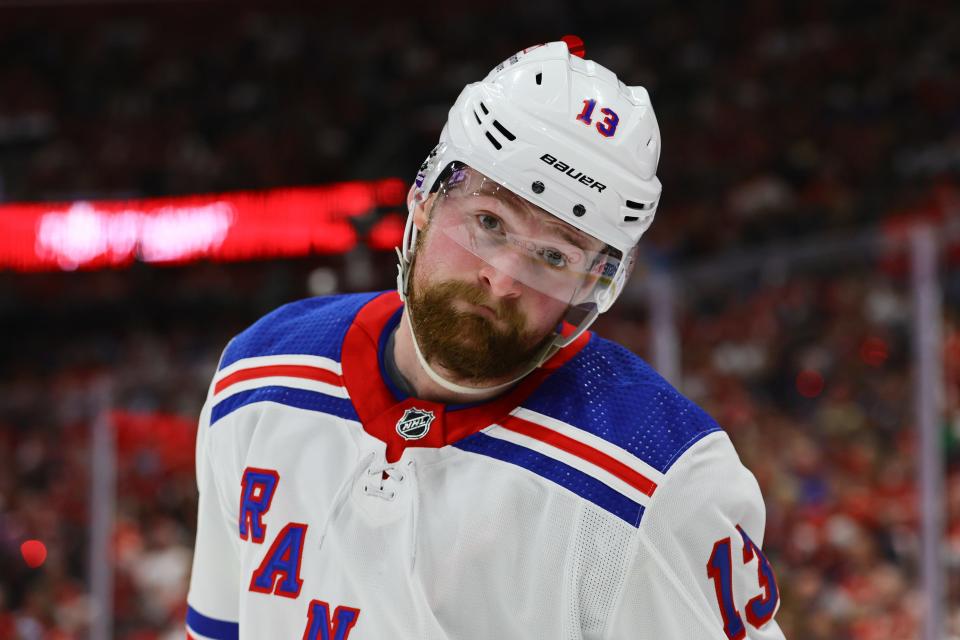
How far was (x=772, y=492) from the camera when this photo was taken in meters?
3.41

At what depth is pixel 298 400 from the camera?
1.55 metres

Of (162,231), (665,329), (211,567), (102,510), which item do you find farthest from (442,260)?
(162,231)

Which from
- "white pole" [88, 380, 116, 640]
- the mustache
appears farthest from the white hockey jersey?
"white pole" [88, 380, 116, 640]

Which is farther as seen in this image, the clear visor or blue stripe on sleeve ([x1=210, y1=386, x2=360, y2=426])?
blue stripe on sleeve ([x1=210, y1=386, x2=360, y2=426])

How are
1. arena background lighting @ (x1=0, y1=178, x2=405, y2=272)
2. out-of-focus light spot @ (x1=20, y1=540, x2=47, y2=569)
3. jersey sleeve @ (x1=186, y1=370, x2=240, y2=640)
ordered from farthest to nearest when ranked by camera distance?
arena background lighting @ (x1=0, y1=178, x2=405, y2=272) → out-of-focus light spot @ (x1=20, y1=540, x2=47, y2=569) → jersey sleeve @ (x1=186, y1=370, x2=240, y2=640)

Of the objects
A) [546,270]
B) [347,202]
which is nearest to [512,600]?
[546,270]

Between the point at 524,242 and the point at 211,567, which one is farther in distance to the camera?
the point at 211,567

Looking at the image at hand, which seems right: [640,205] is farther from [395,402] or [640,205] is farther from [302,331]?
[302,331]

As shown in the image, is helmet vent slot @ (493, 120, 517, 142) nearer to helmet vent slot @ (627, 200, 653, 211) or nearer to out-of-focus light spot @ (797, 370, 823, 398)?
helmet vent slot @ (627, 200, 653, 211)

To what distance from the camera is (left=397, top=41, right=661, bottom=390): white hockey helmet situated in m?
1.41

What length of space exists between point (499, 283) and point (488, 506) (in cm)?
26

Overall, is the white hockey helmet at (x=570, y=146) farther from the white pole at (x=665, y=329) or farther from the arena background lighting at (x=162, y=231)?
the arena background lighting at (x=162, y=231)

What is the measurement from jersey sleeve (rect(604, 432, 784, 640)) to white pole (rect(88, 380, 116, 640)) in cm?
387

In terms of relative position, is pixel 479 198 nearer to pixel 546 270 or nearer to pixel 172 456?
pixel 546 270
